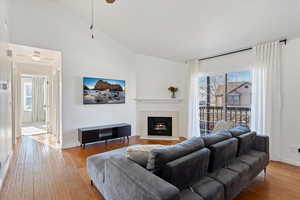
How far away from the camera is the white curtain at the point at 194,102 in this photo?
4.60 m

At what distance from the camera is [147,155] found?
1.56m

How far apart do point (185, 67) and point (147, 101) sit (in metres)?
1.74

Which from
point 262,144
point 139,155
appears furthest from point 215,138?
point 262,144

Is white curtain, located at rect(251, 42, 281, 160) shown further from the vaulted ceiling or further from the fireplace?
the fireplace

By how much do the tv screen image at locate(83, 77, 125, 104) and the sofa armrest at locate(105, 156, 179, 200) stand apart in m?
2.90

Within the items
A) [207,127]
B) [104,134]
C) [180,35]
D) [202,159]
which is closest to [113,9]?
[180,35]

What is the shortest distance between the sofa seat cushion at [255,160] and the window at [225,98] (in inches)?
66.3

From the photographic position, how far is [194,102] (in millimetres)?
4629

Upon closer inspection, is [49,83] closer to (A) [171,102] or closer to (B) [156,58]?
(B) [156,58]

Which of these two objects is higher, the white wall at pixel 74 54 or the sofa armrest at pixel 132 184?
the white wall at pixel 74 54

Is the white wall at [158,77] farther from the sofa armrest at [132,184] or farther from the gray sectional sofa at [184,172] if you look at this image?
the sofa armrest at [132,184]

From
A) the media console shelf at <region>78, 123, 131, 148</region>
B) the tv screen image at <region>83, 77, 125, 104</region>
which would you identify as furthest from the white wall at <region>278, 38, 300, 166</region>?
the tv screen image at <region>83, 77, 125, 104</region>

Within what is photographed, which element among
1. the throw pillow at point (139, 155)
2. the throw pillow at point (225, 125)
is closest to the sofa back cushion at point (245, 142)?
the throw pillow at point (225, 125)

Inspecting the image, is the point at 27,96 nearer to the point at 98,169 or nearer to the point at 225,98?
the point at 98,169
